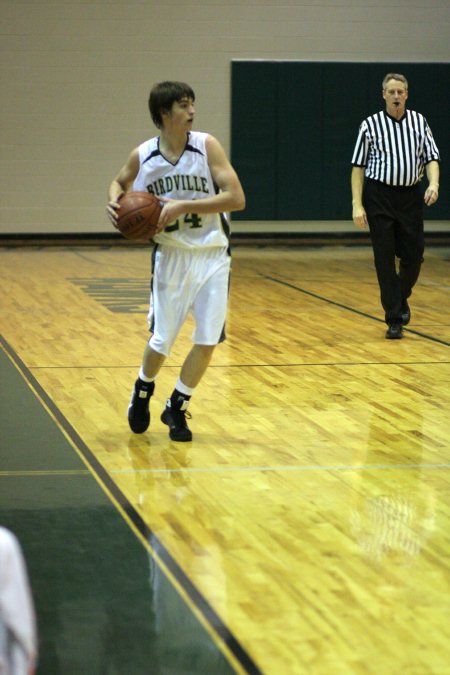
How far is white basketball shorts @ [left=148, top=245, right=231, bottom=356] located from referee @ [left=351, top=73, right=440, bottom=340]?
293 cm

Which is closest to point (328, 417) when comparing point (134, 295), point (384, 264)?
point (384, 264)

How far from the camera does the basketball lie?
16.5 ft

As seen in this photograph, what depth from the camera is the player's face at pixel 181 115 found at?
16.7 ft

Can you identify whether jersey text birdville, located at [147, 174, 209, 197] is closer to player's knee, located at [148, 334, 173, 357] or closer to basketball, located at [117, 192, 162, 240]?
basketball, located at [117, 192, 162, 240]

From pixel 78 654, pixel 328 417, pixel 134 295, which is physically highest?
pixel 78 654

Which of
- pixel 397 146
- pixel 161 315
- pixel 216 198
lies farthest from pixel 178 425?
pixel 397 146

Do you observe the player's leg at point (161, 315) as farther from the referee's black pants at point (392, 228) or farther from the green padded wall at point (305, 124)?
the green padded wall at point (305, 124)

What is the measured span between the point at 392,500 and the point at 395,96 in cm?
415

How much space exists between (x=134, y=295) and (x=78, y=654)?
24.8 feet

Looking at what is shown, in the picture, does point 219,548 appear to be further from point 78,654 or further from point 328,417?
point 328,417

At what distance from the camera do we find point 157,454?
5207 mm

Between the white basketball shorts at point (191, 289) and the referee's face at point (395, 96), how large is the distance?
3161mm

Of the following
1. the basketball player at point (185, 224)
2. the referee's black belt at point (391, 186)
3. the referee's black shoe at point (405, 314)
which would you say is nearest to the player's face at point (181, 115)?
the basketball player at point (185, 224)

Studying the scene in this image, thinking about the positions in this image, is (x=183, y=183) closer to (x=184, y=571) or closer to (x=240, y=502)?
(x=240, y=502)
